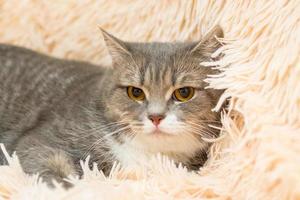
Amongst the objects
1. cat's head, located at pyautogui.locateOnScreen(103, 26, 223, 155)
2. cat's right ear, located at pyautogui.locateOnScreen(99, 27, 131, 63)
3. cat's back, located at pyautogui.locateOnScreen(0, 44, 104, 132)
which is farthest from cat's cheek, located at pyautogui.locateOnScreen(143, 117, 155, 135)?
cat's back, located at pyautogui.locateOnScreen(0, 44, 104, 132)

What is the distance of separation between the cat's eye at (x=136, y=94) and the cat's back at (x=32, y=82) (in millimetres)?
350

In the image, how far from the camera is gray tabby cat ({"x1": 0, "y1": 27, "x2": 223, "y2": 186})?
161 centimetres

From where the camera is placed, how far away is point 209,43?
1.66 meters

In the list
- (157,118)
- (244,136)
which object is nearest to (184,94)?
(157,118)

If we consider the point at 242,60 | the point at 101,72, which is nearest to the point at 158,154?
the point at 242,60

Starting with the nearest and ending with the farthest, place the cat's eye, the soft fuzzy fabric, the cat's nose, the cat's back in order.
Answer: the soft fuzzy fabric → the cat's nose → the cat's eye → the cat's back

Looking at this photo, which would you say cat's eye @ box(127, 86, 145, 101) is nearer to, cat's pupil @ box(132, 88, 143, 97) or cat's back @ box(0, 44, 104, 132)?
cat's pupil @ box(132, 88, 143, 97)

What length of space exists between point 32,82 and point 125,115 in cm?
57

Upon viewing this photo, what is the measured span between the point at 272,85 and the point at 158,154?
41cm

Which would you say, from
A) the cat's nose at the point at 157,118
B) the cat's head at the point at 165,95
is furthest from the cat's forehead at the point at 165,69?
the cat's nose at the point at 157,118

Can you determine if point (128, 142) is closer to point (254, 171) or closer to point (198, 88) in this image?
point (198, 88)

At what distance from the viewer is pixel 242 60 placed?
1.58 metres

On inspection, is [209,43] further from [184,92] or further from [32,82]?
[32,82]

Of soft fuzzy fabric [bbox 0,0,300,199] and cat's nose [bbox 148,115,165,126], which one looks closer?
soft fuzzy fabric [bbox 0,0,300,199]
